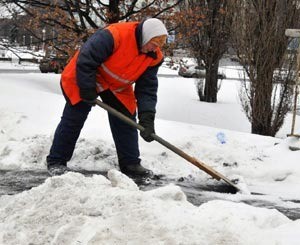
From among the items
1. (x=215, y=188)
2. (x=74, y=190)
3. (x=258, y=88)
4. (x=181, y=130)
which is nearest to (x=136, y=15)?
(x=258, y=88)

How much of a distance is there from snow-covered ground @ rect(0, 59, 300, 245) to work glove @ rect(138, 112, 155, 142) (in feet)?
1.88

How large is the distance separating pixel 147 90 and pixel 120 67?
1.41 feet

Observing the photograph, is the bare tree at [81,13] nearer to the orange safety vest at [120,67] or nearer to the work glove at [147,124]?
the orange safety vest at [120,67]

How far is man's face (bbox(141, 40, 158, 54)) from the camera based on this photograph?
14.0 feet

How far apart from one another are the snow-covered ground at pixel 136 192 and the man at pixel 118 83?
41 centimetres

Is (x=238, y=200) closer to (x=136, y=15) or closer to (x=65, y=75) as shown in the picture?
(x=65, y=75)

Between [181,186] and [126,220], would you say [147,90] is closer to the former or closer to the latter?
[181,186]

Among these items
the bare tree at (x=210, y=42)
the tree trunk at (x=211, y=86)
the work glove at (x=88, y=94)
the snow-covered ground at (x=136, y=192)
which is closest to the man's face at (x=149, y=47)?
the work glove at (x=88, y=94)

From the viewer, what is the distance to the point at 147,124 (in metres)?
4.54

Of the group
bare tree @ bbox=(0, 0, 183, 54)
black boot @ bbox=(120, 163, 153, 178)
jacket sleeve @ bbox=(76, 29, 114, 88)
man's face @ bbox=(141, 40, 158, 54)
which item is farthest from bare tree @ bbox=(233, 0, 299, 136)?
jacket sleeve @ bbox=(76, 29, 114, 88)

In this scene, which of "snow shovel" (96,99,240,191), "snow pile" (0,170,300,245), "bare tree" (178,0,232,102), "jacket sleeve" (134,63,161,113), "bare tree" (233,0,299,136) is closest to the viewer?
"snow pile" (0,170,300,245)

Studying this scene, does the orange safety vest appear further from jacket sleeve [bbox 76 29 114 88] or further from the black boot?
the black boot

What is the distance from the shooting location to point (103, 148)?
527cm

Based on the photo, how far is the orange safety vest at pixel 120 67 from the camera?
4.30 m
